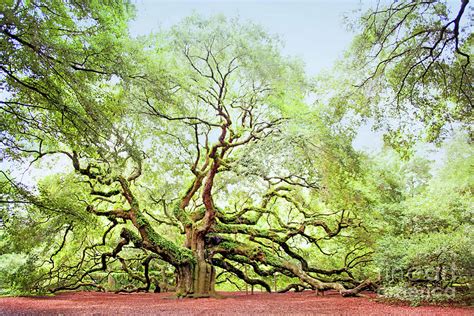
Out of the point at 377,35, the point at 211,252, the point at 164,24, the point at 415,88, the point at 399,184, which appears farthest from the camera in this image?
the point at 399,184

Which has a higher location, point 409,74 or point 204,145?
point 204,145

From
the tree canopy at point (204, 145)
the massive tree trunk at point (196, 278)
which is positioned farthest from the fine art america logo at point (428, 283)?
the massive tree trunk at point (196, 278)

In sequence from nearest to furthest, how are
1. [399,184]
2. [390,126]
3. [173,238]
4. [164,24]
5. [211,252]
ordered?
[390,126], [164,24], [211,252], [399,184], [173,238]

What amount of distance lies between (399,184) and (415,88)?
19.2ft

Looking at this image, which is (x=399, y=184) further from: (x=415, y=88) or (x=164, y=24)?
(x=164, y=24)

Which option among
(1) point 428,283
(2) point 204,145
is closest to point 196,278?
(2) point 204,145

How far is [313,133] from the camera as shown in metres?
7.62

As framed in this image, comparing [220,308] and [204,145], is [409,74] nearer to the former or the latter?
[220,308]

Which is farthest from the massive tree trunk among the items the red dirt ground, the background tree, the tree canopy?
the background tree

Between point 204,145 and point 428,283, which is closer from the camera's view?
point 428,283

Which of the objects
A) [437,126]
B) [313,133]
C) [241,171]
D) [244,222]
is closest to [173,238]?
[244,222]

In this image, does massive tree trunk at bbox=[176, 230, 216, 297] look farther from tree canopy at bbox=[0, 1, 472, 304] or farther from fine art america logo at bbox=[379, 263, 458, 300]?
fine art america logo at bbox=[379, 263, 458, 300]

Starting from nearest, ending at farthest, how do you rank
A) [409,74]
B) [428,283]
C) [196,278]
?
[409,74], [428,283], [196,278]

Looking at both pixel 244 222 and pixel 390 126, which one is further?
pixel 244 222
